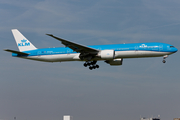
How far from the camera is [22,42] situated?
49.7 m

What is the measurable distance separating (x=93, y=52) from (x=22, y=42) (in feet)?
51.7

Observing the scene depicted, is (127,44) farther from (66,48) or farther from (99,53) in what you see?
(66,48)

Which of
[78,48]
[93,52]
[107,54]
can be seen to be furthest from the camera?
[93,52]

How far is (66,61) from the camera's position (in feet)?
145

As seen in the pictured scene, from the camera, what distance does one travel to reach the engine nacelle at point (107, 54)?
131 feet

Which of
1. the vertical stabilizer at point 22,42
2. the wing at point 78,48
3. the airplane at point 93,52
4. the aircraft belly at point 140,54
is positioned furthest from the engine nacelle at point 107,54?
the vertical stabilizer at point 22,42

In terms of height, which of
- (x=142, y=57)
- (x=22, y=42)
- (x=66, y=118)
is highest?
(x=22, y=42)

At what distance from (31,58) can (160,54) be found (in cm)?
2203

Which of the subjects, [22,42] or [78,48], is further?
[22,42]

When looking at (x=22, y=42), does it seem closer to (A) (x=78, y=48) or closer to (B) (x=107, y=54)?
(A) (x=78, y=48)

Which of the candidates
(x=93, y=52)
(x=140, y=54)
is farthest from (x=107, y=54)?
(x=140, y=54)

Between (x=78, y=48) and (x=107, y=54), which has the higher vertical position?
(x=78, y=48)

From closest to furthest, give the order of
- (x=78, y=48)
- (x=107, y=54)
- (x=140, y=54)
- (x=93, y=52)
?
(x=140, y=54) < (x=107, y=54) < (x=78, y=48) < (x=93, y=52)

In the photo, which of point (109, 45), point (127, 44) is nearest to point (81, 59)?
point (109, 45)
